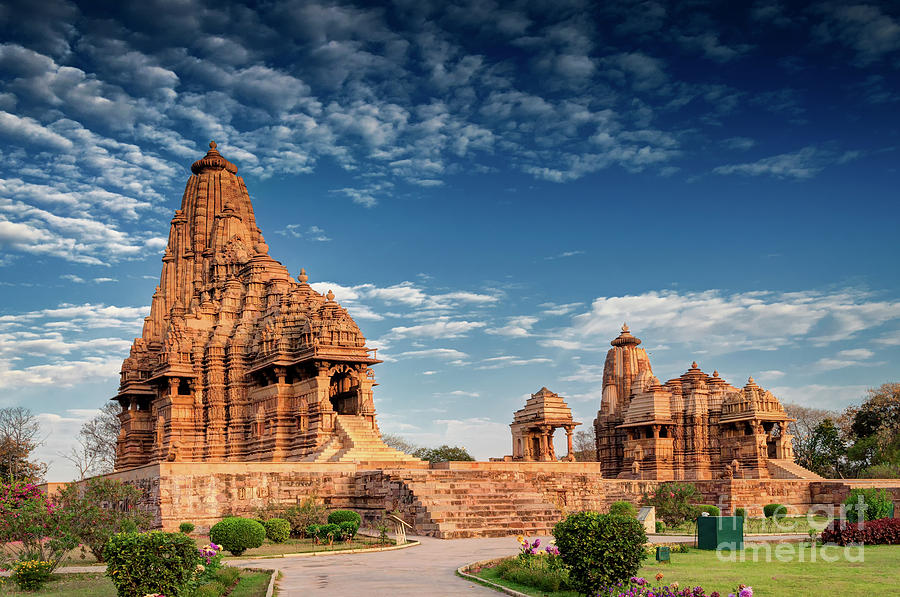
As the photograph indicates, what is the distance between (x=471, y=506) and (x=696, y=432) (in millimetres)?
27397

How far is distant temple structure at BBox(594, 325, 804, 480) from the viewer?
154 feet

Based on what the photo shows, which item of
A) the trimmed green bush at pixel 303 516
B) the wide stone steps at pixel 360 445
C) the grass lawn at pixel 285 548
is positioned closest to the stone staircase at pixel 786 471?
the wide stone steps at pixel 360 445

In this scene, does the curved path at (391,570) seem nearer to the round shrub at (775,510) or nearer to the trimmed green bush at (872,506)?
the trimmed green bush at (872,506)

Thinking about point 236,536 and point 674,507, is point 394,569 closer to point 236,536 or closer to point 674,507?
point 236,536

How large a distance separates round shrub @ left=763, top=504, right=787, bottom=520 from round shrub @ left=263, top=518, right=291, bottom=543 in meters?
20.0

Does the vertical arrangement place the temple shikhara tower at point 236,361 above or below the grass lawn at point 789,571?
above

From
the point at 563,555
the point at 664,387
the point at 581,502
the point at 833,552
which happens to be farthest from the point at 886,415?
the point at 563,555

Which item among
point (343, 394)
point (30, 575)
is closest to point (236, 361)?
point (343, 394)

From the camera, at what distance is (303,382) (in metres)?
38.5

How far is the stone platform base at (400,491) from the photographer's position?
24.9 m

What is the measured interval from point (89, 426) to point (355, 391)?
33.7 m

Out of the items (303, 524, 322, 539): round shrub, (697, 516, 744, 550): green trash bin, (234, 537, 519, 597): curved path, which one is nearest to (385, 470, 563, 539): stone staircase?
(234, 537, 519, 597): curved path

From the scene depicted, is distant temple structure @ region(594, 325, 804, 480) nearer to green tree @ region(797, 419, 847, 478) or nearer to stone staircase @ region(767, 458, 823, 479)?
stone staircase @ region(767, 458, 823, 479)

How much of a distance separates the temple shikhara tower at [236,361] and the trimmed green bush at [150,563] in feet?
68.6
